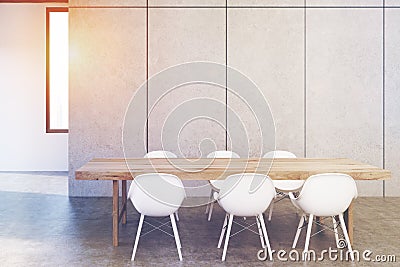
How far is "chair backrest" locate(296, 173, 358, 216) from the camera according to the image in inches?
145

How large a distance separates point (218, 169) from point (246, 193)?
458mm

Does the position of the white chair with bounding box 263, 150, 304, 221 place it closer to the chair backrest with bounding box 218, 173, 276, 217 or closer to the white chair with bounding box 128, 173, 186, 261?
the chair backrest with bounding box 218, 173, 276, 217

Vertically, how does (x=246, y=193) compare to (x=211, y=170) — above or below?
below

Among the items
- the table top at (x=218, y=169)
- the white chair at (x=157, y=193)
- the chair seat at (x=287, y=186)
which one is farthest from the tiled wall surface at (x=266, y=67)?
the white chair at (x=157, y=193)

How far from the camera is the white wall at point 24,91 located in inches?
384

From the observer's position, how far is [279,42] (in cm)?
689

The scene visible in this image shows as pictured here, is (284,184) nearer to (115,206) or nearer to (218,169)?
(218,169)

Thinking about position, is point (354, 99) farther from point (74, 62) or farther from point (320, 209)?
point (74, 62)

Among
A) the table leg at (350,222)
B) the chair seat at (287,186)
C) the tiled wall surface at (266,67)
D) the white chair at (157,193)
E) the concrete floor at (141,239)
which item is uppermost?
the tiled wall surface at (266,67)

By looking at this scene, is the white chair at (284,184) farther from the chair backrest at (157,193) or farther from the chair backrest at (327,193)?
the chair backrest at (157,193)

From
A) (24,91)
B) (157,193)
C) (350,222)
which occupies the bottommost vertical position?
(350,222)

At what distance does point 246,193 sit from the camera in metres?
3.68

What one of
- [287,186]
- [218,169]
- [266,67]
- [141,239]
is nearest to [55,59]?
[266,67]

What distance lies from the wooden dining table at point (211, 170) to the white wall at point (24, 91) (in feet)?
19.1
